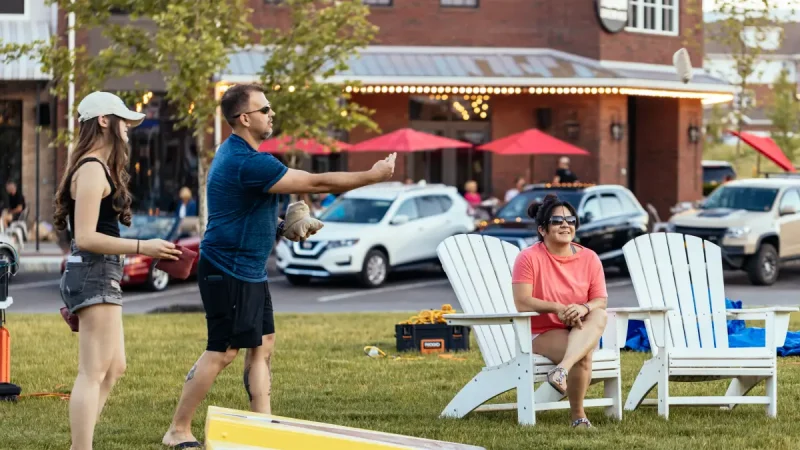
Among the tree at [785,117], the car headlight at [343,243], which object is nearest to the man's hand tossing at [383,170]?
the car headlight at [343,243]

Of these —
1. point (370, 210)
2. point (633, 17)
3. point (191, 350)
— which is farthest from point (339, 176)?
point (633, 17)

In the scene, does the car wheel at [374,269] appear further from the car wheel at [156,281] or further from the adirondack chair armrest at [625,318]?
the adirondack chair armrest at [625,318]

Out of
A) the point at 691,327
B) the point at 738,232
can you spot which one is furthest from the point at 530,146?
the point at 691,327

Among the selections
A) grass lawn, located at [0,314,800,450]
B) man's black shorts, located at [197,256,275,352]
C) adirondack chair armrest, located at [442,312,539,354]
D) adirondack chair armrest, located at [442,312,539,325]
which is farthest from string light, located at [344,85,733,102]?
man's black shorts, located at [197,256,275,352]

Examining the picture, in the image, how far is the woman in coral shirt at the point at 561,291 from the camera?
824cm

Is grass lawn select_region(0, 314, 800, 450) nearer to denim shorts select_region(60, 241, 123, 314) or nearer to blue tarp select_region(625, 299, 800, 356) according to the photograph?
blue tarp select_region(625, 299, 800, 356)

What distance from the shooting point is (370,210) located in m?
23.3

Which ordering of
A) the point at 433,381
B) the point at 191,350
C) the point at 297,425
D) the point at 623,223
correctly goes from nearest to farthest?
the point at 297,425 → the point at 433,381 → the point at 191,350 → the point at 623,223

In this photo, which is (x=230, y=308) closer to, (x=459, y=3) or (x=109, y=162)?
(x=109, y=162)

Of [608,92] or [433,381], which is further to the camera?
[608,92]

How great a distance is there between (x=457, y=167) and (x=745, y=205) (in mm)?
10550

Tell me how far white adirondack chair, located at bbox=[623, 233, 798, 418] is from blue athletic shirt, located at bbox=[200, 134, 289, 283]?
2754 mm

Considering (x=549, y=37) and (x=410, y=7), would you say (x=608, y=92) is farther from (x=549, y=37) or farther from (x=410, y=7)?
(x=410, y=7)

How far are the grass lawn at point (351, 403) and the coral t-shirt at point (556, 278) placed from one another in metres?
0.62
